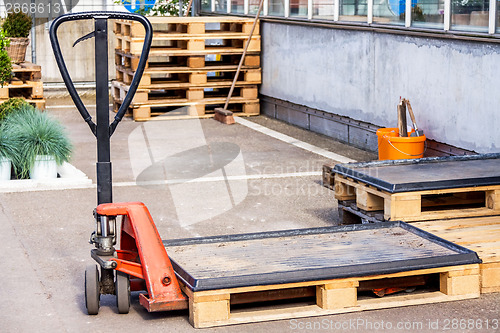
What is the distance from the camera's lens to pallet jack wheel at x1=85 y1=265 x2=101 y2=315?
18.1 ft

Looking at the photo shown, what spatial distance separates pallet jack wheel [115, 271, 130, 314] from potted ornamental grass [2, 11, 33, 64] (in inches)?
397

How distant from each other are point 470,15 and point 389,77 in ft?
6.61

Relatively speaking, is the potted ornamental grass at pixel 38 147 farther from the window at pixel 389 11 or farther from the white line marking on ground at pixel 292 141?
the window at pixel 389 11

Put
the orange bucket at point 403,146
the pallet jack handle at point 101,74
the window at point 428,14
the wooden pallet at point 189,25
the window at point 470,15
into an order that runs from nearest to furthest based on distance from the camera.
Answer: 1. the pallet jack handle at point 101,74
2. the window at point 470,15
3. the orange bucket at point 403,146
4. the window at point 428,14
5. the wooden pallet at point 189,25

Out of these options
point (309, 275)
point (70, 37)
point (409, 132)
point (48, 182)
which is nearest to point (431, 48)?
point (409, 132)

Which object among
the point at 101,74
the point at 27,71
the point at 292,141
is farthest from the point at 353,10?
the point at 101,74

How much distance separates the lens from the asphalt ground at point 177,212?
5.50 metres

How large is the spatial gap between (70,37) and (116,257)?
556 inches

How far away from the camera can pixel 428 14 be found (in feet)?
34.1

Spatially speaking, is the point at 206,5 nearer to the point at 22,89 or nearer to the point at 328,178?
the point at 22,89

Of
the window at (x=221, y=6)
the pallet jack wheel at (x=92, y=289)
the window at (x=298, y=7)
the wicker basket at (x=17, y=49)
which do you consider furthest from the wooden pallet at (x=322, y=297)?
the window at (x=221, y=6)

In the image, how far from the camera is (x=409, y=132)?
10336mm

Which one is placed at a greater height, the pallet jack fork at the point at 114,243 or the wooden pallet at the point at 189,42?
the wooden pallet at the point at 189,42

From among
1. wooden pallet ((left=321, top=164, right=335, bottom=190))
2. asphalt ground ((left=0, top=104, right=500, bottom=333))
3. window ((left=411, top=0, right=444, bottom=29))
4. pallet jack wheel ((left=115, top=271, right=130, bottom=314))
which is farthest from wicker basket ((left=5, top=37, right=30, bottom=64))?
pallet jack wheel ((left=115, top=271, right=130, bottom=314))
